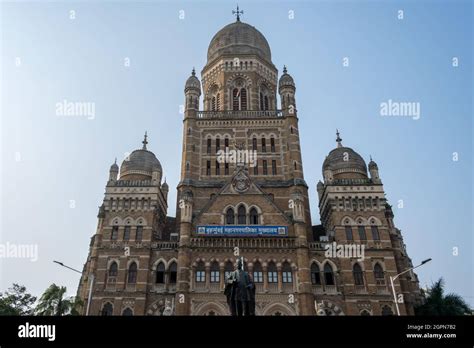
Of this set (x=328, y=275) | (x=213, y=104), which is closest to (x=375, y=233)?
(x=328, y=275)

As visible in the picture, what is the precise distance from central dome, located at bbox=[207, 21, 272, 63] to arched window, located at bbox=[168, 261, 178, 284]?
27.2 metres

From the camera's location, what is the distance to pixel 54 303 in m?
28.9

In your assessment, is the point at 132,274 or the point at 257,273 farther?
the point at 132,274

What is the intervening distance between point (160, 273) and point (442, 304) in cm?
2404

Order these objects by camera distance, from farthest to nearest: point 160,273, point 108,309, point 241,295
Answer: point 160,273
point 108,309
point 241,295

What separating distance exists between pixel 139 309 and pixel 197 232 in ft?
26.0

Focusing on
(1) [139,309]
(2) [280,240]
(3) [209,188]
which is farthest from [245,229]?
(1) [139,309]

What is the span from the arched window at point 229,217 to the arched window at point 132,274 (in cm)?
906

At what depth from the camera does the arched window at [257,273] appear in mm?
31978

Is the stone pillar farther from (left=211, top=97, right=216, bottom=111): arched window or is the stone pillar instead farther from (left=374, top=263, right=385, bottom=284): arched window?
(left=374, top=263, right=385, bottom=284): arched window

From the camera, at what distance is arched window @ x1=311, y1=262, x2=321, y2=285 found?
107 feet

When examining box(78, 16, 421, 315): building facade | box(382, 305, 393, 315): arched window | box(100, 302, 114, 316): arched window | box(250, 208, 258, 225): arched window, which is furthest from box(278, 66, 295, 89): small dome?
box(100, 302, 114, 316): arched window

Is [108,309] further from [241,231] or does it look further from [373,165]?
[373,165]
